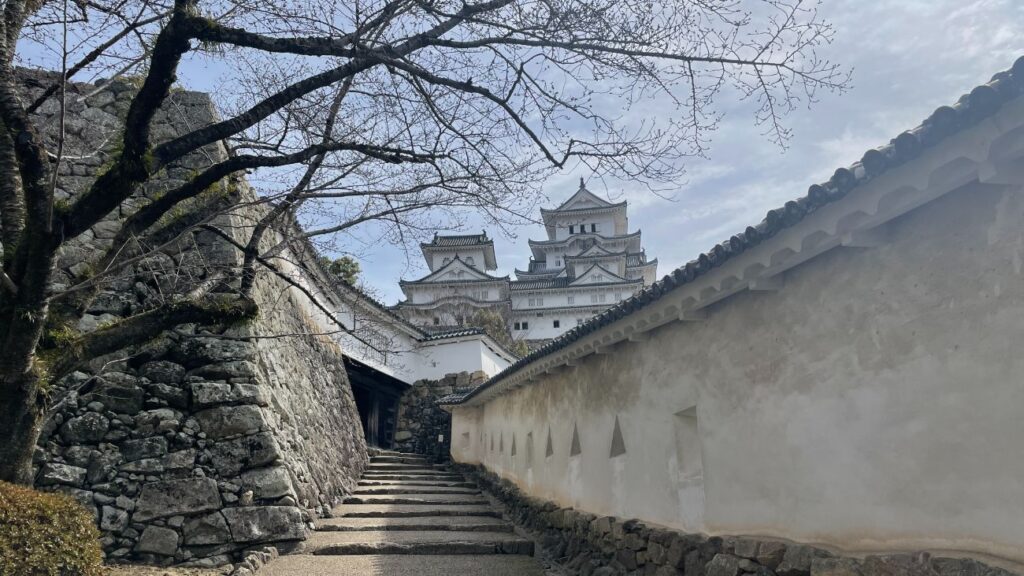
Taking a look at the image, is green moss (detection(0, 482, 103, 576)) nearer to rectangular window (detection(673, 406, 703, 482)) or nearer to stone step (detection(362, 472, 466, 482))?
rectangular window (detection(673, 406, 703, 482))

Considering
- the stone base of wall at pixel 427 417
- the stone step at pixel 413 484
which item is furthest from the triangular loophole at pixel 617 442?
the stone base of wall at pixel 427 417

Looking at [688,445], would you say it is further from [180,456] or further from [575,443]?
[180,456]

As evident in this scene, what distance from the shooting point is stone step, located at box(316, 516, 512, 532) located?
9.23m

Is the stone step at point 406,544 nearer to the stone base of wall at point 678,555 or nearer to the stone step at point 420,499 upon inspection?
the stone base of wall at point 678,555

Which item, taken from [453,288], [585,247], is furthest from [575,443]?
[585,247]

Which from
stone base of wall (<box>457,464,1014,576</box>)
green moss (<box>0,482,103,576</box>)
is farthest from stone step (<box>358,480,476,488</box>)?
green moss (<box>0,482,103,576</box>)

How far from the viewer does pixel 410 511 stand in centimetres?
1106

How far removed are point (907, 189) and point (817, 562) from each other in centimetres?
224

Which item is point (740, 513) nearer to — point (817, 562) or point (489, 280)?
point (817, 562)

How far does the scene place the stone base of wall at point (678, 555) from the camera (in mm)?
3404

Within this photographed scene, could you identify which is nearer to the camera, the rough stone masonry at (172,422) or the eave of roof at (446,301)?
the rough stone masonry at (172,422)

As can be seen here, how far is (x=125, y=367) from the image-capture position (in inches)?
324

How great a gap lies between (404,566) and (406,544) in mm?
813

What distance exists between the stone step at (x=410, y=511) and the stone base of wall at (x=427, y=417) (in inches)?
358
